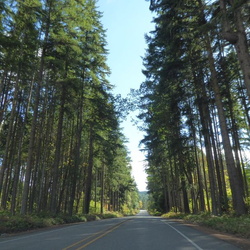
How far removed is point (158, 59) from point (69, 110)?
32.2ft

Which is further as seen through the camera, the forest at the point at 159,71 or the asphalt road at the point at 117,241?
the forest at the point at 159,71

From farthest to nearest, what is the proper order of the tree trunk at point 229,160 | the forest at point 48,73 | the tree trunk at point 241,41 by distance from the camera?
1. the forest at point 48,73
2. the tree trunk at point 229,160
3. the tree trunk at point 241,41

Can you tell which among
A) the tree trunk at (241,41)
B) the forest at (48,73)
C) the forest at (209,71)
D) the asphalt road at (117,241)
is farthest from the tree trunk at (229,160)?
the forest at (48,73)

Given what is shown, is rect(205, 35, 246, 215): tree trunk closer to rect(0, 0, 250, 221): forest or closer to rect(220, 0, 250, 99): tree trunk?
rect(0, 0, 250, 221): forest

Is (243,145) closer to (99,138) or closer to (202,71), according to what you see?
(202,71)

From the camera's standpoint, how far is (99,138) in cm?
2972

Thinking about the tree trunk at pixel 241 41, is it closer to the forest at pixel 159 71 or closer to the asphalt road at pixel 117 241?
the forest at pixel 159 71

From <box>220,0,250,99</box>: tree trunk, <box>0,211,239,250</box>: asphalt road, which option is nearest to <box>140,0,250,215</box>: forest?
<box>220,0,250,99</box>: tree trunk

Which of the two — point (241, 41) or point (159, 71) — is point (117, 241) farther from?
point (159, 71)

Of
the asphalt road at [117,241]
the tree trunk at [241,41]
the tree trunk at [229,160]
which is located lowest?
the asphalt road at [117,241]

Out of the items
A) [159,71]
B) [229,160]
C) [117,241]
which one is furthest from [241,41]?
[117,241]

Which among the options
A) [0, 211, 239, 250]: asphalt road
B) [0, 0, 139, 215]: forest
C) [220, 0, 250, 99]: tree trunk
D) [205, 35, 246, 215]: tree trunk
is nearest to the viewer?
[0, 211, 239, 250]: asphalt road

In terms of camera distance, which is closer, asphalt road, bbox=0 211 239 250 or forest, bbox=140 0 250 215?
asphalt road, bbox=0 211 239 250

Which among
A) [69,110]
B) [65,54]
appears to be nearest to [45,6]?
[65,54]
